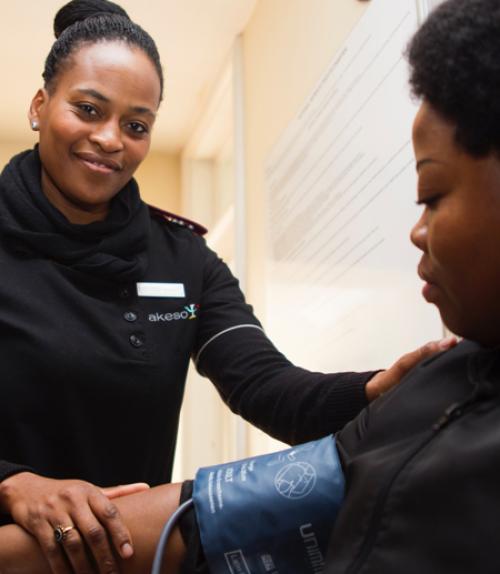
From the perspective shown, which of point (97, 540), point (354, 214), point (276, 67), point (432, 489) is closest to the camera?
point (432, 489)

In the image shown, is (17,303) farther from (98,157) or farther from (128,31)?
(128,31)

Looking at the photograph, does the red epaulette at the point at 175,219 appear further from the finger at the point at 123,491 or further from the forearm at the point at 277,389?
the finger at the point at 123,491

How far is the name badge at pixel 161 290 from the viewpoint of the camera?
1.26 metres

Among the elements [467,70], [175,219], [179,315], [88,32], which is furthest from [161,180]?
[467,70]

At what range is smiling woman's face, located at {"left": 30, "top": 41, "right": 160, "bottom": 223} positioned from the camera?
1241 mm

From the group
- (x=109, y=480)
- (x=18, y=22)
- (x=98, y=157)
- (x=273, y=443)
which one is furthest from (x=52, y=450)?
(x=18, y=22)

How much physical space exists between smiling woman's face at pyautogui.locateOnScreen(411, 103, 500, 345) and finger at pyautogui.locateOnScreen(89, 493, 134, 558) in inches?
17.7

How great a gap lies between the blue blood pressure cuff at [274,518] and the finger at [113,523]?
0.41ft

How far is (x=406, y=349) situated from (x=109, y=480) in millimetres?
626

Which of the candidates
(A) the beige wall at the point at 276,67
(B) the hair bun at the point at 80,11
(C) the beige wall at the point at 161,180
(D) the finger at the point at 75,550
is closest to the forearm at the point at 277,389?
(D) the finger at the point at 75,550

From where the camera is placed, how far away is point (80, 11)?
53.7 inches

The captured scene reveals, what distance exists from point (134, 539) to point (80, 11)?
0.95 m

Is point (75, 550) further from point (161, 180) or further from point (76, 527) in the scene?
point (161, 180)

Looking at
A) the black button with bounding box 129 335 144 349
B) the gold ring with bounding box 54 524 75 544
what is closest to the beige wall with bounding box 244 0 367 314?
the black button with bounding box 129 335 144 349
